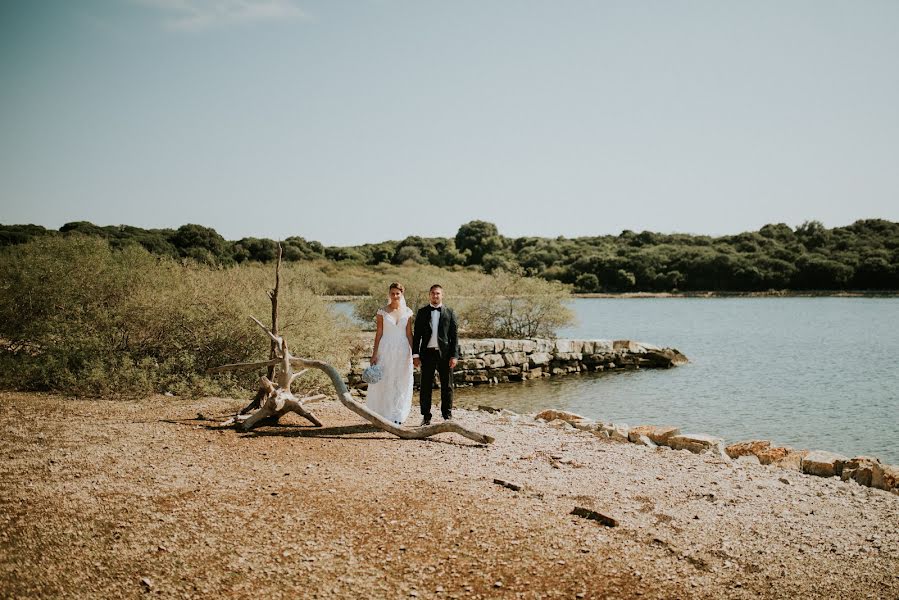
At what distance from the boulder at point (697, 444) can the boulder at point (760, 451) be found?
26cm

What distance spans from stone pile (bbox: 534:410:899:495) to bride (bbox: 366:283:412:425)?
135 inches

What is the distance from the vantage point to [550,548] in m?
4.82

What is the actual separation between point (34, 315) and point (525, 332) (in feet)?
74.7

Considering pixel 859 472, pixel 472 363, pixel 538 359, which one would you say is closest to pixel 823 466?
pixel 859 472

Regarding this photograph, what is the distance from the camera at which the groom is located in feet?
29.9

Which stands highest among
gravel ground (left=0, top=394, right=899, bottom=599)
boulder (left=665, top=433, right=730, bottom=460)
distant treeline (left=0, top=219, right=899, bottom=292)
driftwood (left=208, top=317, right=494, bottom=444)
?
distant treeline (left=0, top=219, right=899, bottom=292)

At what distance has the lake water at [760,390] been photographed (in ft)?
44.3

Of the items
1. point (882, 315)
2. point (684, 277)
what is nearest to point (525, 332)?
point (882, 315)

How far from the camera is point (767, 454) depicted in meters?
9.27

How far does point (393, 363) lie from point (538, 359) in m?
16.5

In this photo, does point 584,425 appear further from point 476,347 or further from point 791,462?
point 476,347

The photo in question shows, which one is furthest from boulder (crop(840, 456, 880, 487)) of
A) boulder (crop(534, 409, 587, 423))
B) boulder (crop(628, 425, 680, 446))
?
boulder (crop(534, 409, 587, 423))

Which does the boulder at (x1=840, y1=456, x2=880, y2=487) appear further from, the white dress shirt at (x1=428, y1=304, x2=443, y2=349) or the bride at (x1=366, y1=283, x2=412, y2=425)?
the bride at (x1=366, y1=283, x2=412, y2=425)

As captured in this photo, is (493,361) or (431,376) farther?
(493,361)
